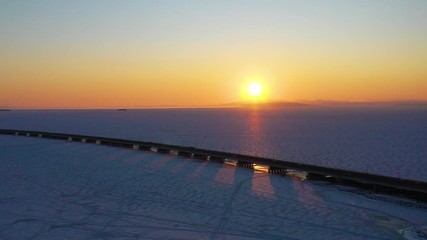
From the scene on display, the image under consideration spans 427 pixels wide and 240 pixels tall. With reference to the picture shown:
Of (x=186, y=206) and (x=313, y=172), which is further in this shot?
(x=313, y=172)

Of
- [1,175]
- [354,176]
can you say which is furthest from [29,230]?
[354,176]

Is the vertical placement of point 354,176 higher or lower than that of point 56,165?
higher

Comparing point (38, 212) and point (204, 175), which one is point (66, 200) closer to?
point (38, 212)

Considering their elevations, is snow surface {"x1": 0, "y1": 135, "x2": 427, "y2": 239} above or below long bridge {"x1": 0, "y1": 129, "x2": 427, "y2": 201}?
below

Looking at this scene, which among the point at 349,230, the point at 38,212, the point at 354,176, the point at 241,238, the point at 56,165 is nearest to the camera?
the point at 241,238

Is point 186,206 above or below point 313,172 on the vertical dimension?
below

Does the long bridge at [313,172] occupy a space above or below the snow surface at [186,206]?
above

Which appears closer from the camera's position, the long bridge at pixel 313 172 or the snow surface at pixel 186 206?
the snow surface at pixel 186 206

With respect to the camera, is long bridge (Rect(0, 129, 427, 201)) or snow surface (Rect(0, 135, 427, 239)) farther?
long bridge (Rect(0, 129, 427, 201))
